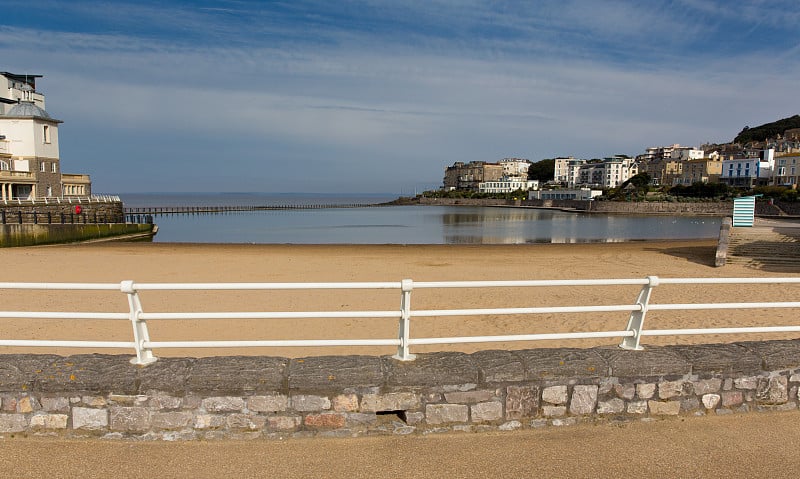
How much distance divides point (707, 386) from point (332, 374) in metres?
2.77

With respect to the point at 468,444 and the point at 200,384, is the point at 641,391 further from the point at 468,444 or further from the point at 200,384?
the point at 200,384

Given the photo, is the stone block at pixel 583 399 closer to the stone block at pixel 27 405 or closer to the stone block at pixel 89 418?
the stone block at pixel 89 418

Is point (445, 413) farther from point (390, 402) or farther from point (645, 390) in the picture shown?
point (645, 390)

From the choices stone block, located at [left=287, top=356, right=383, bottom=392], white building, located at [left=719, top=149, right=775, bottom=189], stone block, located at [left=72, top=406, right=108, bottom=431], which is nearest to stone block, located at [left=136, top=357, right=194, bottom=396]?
stone block, located at [left=72, top=406, right=108, bottom=431]

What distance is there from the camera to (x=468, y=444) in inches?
128

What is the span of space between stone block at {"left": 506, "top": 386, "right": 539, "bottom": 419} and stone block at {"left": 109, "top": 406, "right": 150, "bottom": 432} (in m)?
2.42

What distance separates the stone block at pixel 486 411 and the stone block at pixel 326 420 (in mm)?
892

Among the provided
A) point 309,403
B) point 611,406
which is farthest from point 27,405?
point 611,406

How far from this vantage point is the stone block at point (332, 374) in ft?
10.6

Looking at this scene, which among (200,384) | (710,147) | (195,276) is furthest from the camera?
(710,147)

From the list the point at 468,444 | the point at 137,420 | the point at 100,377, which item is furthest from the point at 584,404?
the point at 100,377

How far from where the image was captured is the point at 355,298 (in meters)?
11.6

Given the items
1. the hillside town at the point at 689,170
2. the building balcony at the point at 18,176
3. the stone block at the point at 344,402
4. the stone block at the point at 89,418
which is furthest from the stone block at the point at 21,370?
the hillside town at the point at 689,170

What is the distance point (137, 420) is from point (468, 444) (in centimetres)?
218
